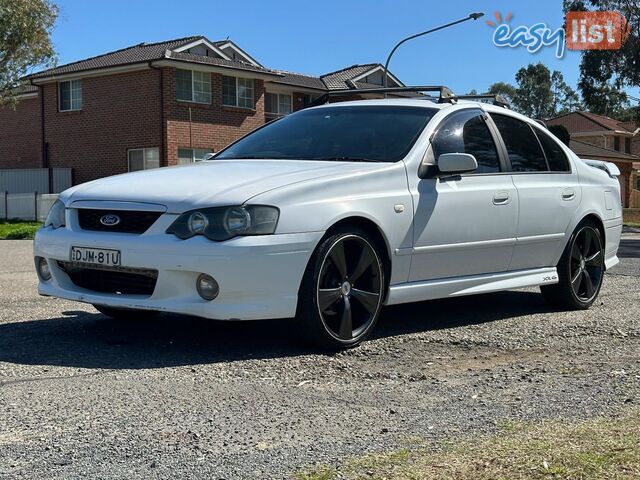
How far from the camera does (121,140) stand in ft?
92.9

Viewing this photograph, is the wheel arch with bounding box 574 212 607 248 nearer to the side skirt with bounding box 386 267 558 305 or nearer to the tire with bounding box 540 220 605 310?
the tire with bounding box 540 220 605 310

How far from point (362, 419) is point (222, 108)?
1014 inches

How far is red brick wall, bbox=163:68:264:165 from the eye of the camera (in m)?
27.0

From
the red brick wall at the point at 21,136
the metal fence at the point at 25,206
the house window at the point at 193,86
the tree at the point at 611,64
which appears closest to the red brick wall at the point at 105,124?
the house window at the point at 193,86

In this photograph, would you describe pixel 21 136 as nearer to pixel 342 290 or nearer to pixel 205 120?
pixel 205 120

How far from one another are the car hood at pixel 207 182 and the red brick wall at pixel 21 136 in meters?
27.4

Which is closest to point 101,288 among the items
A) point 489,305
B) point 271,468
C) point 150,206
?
point 150,206

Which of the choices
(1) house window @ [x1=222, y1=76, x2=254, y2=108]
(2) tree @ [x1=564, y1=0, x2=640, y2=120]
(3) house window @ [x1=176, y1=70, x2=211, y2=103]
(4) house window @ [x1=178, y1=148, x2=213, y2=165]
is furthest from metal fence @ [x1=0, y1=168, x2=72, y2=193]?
(2) tree @ [x1=564, y1=0, x2=640, y2=120]

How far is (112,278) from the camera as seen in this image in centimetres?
510

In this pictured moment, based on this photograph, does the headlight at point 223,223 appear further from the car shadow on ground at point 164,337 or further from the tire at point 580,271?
the tire at point 580,271

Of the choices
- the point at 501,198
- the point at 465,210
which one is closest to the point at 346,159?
the point at 465,210

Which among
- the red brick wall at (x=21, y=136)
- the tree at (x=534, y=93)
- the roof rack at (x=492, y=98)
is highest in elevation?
the tree at (x=534, y=93)

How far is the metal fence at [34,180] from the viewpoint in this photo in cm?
2988

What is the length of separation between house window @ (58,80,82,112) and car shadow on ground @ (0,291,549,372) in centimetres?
2464
